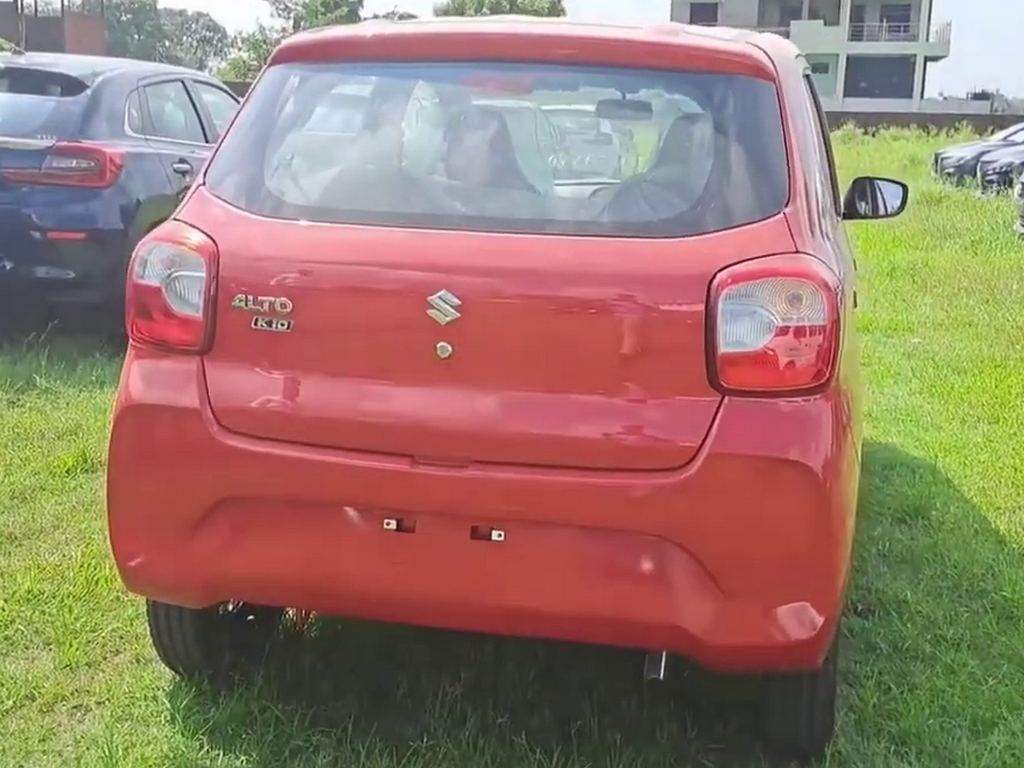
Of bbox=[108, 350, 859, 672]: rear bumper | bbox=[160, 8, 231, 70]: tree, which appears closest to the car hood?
bbox=[108, 350, 859, 672]: rear bumper

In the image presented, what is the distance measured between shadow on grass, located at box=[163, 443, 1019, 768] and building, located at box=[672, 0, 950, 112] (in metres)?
50.8

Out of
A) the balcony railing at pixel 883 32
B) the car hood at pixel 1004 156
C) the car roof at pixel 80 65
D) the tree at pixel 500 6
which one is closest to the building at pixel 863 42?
the balcony railing at pixel 883 32

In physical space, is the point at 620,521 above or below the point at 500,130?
below

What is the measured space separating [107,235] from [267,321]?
3.85 m

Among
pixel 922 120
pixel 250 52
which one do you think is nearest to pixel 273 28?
pixel 250 52

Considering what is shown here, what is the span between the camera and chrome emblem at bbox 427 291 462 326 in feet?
7.91

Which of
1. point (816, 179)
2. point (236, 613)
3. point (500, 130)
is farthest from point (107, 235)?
point (816, 179)

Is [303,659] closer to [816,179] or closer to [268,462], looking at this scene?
[268,462]

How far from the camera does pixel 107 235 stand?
6.00m

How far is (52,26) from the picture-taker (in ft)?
150

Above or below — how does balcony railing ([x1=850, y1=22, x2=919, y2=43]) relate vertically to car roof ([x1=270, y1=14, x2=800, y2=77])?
below

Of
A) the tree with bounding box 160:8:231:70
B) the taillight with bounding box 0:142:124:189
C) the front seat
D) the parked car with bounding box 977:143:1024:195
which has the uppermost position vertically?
the front seat

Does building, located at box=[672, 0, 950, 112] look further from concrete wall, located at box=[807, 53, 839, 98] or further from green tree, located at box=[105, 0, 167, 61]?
green tree, located at box=[105, 0, 167, 61]

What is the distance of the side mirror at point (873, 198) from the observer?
421 cm
